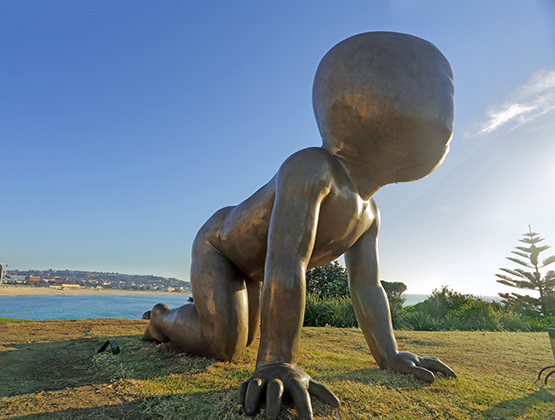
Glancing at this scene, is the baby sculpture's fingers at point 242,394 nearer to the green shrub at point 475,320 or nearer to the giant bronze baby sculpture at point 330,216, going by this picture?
the giant bronze baby sculpture at point 330,216

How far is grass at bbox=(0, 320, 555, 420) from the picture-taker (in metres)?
1.38

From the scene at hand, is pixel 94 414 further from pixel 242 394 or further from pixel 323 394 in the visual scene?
pixel 323 394

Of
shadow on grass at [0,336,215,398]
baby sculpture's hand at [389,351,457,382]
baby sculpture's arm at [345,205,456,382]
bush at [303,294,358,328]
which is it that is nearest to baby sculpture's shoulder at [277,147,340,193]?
baby sculpture's arm at [345,205,456,382]

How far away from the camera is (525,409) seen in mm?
1561

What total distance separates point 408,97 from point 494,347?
3.56 metres

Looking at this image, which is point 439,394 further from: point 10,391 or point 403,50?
point 10,391

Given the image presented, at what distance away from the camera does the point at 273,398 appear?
4.09 ft

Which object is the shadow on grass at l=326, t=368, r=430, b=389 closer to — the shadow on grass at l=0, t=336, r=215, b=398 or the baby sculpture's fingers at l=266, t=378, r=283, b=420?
the baby sculpture's fingers at l=266, t=378, r=283, b=420

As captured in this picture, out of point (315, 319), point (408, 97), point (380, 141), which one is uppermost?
point (408, 97)

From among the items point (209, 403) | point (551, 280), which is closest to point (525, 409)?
point (209, 403)

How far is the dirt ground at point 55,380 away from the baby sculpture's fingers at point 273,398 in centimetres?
55

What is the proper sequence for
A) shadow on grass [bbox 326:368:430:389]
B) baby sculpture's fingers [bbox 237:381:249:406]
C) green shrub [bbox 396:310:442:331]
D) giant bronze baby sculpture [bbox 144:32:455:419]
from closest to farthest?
baby sculpture's fingers [bbox 237:381:249:406] → giant bronze baby sculpture [bbox 144:32:455:419] → shadow on grass [bbox 326:368:430:389] → green shrub [bbox 396:310:442:331]

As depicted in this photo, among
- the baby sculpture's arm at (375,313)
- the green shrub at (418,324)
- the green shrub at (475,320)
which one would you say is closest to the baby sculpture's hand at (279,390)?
the baby sculpture's arm at (375,313)

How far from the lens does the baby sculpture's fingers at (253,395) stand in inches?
49.5
